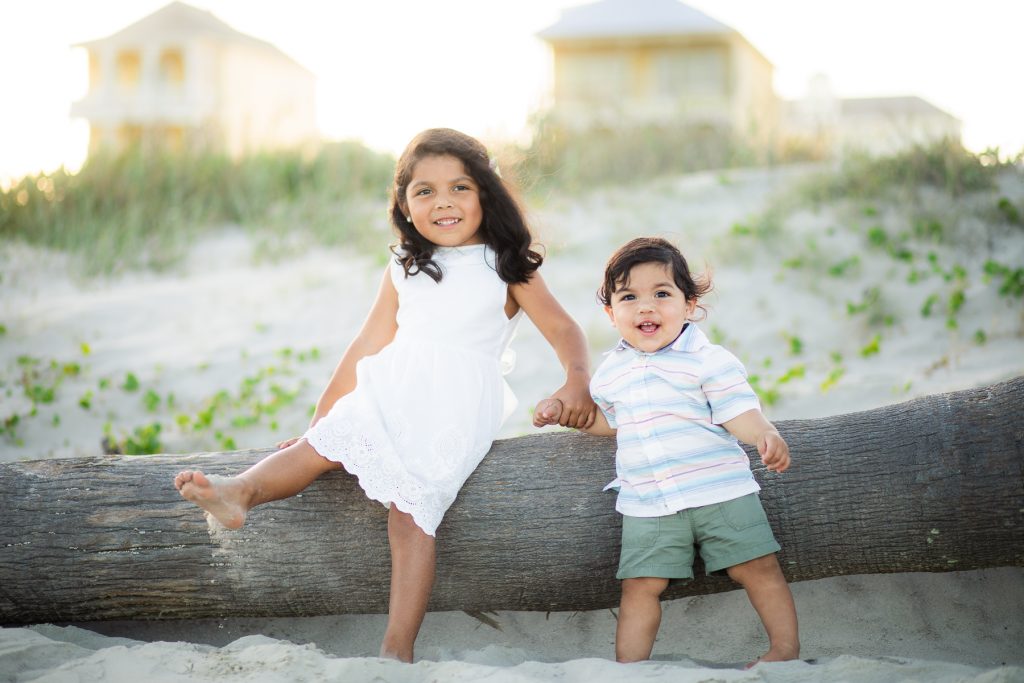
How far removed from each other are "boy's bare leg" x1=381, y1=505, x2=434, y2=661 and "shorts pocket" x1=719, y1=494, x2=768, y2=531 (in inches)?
33.7

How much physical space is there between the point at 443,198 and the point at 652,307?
34.3 inches

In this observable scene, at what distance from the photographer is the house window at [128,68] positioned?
2323cm

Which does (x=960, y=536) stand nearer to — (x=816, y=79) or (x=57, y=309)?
(x=57, y=309)

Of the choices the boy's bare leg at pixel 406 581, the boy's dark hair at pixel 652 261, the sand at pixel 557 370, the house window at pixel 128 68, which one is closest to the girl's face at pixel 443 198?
the sand at pixel 557 370

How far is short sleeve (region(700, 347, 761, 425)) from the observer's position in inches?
102

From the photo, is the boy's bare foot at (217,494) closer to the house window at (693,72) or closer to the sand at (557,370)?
the sand at (557,370)

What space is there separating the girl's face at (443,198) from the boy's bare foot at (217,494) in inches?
43.0

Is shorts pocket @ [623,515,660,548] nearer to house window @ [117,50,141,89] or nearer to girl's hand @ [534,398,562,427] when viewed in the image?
girl's hand @ [534,398,562,427]

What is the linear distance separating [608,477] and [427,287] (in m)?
0.90

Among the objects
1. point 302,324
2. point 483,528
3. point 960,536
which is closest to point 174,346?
point 302,324

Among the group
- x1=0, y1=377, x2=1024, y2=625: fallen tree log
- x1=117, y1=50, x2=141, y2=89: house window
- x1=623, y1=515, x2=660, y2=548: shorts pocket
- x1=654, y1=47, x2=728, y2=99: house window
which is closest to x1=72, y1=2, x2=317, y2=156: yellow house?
x1=117, y1=50, x2=141, y2=89: house window

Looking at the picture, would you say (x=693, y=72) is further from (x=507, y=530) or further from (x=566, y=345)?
(x=507, y=530)

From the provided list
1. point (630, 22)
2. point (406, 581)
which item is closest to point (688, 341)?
point (406, 581)

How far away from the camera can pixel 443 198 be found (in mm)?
3146
